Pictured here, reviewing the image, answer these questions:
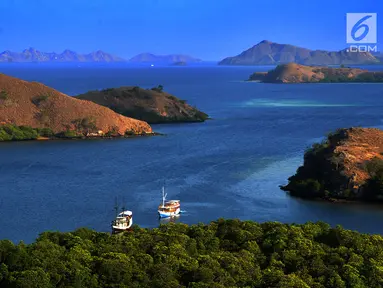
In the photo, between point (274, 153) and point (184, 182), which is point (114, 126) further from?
point (184, 182)

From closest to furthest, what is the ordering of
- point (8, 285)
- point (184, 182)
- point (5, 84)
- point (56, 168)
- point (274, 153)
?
point (8, 285) < point (184, 182) < point (56, 168) < point (274, 153) < point (5, 84)

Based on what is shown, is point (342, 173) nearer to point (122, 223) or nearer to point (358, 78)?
point (122, 223)

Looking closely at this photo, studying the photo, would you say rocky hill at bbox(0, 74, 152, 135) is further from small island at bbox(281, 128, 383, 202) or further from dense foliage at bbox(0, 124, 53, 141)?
small island at bbox(281, 128, 383, 202)

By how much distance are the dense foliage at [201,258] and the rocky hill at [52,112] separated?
4443cm

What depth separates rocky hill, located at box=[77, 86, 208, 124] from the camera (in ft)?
280

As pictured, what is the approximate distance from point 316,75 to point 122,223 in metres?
153

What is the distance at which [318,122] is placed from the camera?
81625mm

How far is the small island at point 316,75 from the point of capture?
179000mm

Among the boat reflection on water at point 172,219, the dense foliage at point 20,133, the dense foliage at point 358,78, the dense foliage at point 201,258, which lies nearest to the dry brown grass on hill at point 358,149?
the boat reflection on water at point 172,219

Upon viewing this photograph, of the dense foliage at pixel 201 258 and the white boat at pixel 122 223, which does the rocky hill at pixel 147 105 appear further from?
the dense foliage at pixel 201 258

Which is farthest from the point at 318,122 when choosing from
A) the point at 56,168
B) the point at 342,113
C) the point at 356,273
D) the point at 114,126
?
the point at 356,273

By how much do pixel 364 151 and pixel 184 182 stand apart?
1152 centimetres

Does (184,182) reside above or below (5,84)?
below

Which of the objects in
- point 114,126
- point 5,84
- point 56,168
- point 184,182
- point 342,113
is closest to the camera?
point 184,182
